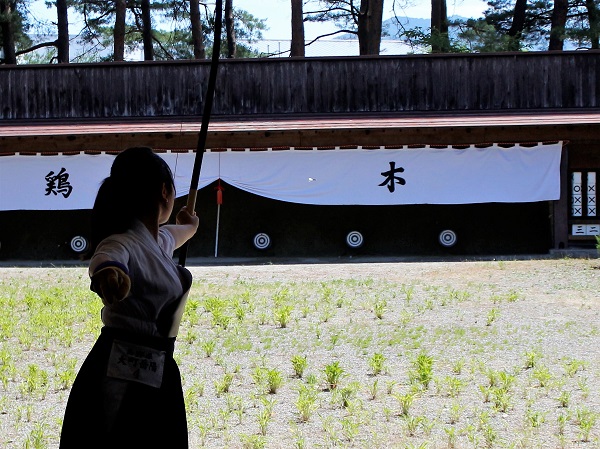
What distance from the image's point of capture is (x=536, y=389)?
6.46 m

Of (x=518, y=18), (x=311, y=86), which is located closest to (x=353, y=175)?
(x=311, y=86)

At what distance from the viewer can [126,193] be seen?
323 centimetres

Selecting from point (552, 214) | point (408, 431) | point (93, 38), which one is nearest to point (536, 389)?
point (408, 431)

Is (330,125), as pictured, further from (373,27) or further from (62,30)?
(62,30)

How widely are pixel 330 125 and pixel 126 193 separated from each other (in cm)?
1355

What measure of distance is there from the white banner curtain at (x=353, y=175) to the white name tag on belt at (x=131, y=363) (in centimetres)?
1350

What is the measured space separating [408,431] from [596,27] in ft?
74.0

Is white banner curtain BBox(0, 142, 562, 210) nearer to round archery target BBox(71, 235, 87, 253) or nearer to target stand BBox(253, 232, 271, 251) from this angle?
round archery target BBox(71, 235, 87, 253)

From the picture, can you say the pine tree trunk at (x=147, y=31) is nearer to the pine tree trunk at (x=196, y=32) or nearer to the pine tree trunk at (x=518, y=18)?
the pine tree trunk at (x=196, y=32)

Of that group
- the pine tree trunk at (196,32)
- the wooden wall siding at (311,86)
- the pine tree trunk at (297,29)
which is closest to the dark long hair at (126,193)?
the wooden wall siding at (311,86)

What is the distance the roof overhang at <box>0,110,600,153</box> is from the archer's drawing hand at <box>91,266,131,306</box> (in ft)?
44.5

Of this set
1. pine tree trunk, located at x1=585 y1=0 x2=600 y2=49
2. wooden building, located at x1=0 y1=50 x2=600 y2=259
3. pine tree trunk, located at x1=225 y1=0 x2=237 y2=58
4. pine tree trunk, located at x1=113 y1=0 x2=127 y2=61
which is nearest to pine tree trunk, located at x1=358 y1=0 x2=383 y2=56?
pine tree trunk, located at x1=225 y1=0 x2=237 y2=58

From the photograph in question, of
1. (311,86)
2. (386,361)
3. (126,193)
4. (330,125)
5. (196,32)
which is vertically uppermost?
(196,32)

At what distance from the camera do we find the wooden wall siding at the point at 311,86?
58.0 feet
